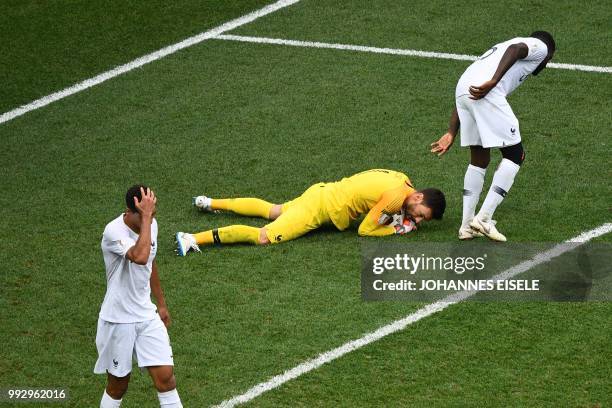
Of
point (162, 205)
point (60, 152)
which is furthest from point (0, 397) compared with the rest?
point (60, 152)

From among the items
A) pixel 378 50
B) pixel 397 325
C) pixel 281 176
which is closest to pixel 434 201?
pixel 397 325

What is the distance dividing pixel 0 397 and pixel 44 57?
27.7 ft

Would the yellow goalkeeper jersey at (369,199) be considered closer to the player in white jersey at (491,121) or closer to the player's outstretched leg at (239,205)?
the player in white jersey at (491,121)

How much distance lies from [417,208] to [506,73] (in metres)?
1.51

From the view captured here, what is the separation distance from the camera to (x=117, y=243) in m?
9.07

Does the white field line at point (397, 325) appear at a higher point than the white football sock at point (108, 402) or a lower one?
lower

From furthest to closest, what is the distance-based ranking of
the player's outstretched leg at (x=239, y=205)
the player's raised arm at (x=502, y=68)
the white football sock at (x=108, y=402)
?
1. the player's outstretched leg at (x=239, y=205)
2. the player's raised arm at (x=502, y=68)
3. the white football sock at (x=108, y=402)

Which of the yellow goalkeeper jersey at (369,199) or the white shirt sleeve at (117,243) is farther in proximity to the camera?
the yellow goalkeeper jersey at (369,199)

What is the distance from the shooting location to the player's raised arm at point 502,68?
12008mm

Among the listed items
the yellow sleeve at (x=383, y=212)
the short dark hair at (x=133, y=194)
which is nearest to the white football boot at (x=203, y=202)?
the yellow sleeve at (x=383, y=212)

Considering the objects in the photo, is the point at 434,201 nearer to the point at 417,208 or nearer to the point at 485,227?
the point at 417,208

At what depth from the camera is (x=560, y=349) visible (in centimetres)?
1060

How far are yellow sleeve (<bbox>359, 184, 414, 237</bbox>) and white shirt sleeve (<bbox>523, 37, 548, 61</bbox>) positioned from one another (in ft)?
5.49

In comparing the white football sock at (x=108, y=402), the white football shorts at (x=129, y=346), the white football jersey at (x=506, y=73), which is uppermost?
the white football jersey at (x=506, y=73)
